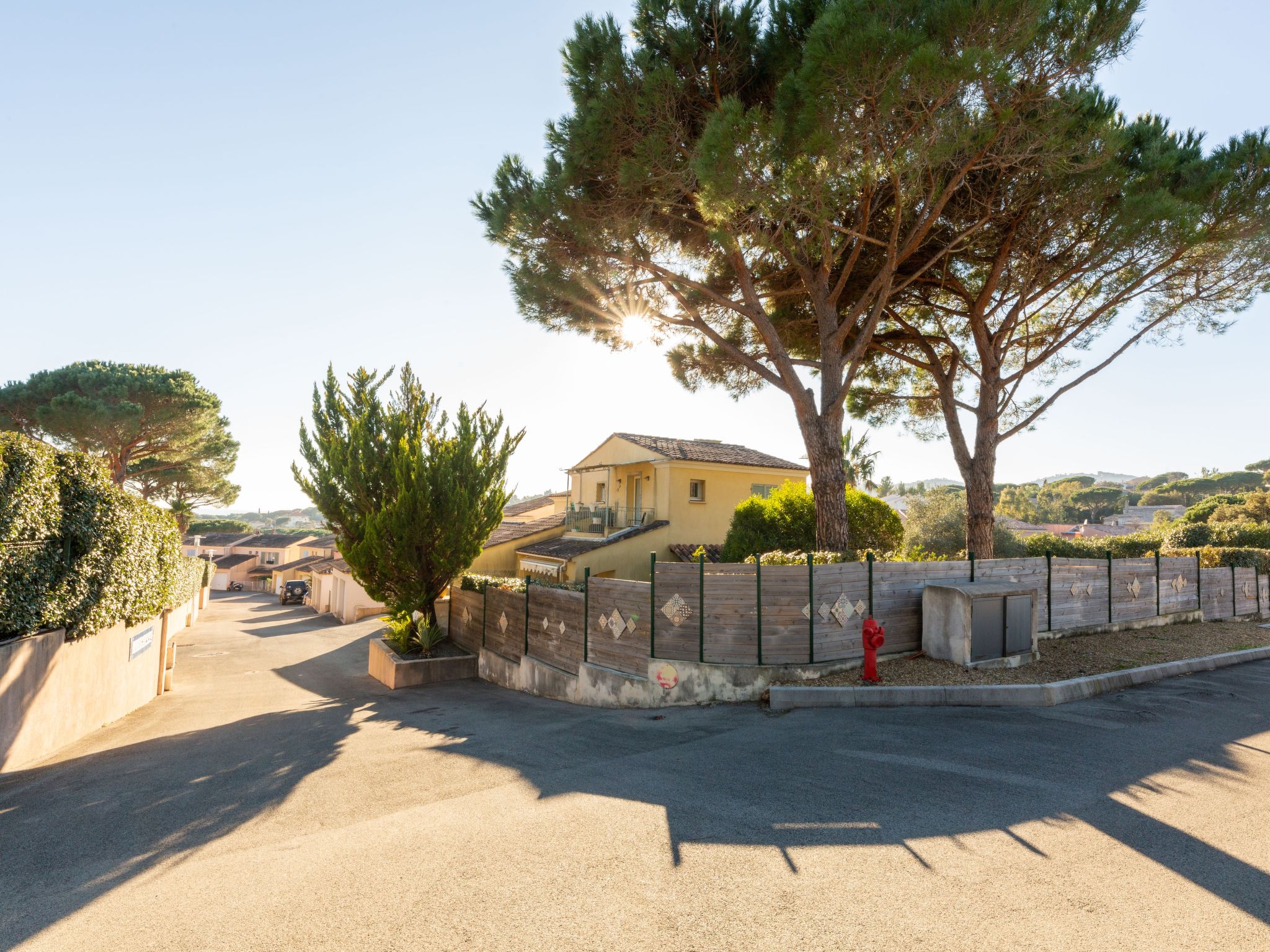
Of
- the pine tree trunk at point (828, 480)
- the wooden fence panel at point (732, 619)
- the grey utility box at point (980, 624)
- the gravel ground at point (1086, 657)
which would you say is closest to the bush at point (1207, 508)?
the gravel ground at point (1086, 657)

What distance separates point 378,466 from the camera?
16.3 metres

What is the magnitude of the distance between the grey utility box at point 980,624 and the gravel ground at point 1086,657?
159 millimetres

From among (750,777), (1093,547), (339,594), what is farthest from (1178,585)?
(339,594)

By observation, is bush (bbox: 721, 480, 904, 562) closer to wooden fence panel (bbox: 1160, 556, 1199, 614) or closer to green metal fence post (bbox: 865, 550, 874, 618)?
wooden fence panel (bbox: 1160, 556, 1199, 614)

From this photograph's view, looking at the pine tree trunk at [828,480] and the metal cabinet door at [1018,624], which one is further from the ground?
the pine tree trunk at [828,480]

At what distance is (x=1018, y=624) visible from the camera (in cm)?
966

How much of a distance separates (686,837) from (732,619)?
15.5ft

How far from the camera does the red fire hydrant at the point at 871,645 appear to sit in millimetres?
8531

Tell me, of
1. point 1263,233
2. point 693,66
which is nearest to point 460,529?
point 693,66

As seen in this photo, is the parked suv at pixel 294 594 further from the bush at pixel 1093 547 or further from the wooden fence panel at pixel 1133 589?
the wooden fence panel at pixel 1133 589

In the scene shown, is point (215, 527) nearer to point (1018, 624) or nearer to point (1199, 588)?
point (1018, 624)

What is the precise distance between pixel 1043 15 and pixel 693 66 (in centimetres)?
599

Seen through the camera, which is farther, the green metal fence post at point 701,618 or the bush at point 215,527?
the bush at point 215,527

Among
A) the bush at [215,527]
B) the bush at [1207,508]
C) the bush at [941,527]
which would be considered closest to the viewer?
the bush at [941,527]
